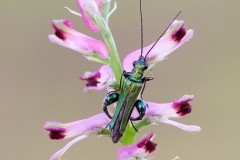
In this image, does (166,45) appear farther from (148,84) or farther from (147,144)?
(148,84)

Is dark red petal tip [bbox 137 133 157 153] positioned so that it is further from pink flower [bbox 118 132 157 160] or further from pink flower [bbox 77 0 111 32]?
pink flower [bbox 77 0 111 32]

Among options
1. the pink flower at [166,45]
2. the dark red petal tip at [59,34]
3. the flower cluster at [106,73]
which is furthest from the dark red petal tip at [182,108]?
the dark red petal tip at [59,34]

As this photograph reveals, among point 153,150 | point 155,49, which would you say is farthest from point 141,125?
point 155,49

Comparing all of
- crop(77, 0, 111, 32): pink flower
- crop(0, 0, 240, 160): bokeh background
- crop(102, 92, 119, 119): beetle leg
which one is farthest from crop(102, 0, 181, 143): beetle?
crop(0, 0, 240, 160): bokeh background

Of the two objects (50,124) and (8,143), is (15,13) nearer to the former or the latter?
(8,143)

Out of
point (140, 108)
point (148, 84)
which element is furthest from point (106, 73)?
point (148, 84)

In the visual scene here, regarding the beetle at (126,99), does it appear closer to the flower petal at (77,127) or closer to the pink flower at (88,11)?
the flower petal at (77,127)
